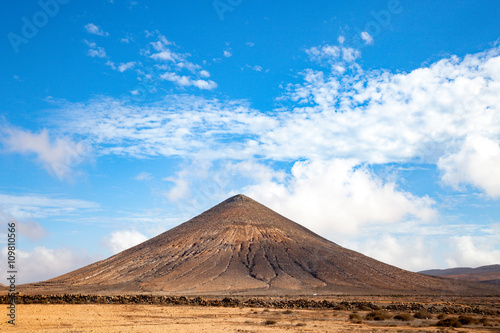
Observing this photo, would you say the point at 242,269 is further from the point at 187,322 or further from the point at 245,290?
Result: the point at 187,322

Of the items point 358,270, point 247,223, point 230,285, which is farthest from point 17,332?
point 247,223

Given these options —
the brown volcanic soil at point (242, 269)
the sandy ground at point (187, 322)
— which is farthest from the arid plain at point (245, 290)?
the brown volcanic soil at point (242, 269)

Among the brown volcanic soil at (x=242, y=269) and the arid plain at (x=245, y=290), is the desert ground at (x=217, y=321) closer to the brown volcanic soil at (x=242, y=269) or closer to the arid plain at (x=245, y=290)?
the arid plain at (x=245, y=290)

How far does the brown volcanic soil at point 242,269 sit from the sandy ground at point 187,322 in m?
47.6

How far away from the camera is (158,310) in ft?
144

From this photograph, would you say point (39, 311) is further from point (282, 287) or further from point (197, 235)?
point (197, 235)

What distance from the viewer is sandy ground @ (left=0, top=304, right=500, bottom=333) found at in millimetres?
29672

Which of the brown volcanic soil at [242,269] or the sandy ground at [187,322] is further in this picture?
the brown volcanic soil at [242,269]

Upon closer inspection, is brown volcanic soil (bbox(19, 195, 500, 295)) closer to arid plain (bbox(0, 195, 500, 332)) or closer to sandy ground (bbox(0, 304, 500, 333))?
arid plain (bbox(0, 195, 500, 332))

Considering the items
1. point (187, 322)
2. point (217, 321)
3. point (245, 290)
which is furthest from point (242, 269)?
point (187, 322)

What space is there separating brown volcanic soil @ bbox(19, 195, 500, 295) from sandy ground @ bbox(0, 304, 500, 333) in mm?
47601

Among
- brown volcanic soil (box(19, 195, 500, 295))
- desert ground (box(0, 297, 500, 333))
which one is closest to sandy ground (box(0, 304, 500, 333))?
Answer: desert ground (box(0, 297, 500, 333))

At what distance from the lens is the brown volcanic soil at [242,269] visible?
9856 centimetres

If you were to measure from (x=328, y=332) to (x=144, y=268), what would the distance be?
97433mm
